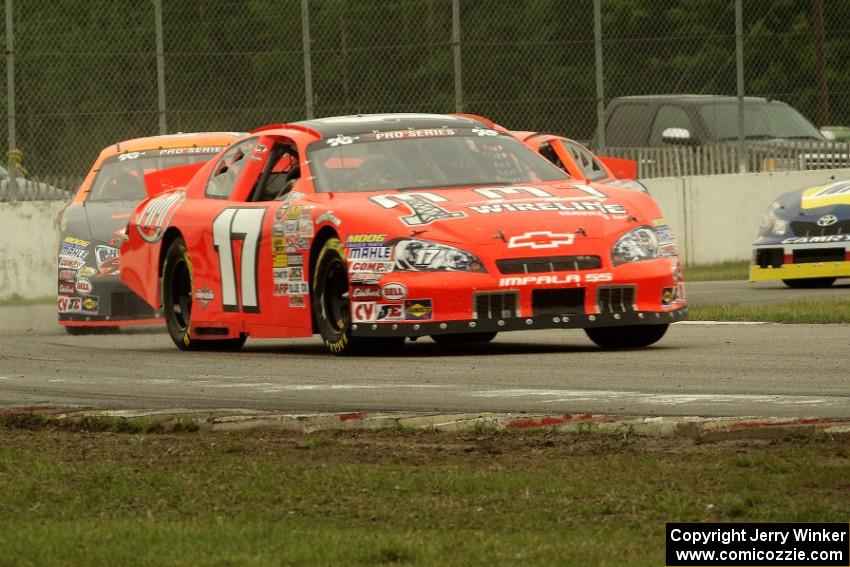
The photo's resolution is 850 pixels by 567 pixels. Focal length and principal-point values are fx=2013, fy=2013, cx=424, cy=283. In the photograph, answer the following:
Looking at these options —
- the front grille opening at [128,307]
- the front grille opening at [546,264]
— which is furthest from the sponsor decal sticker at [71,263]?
the front grille opening at [546,264]

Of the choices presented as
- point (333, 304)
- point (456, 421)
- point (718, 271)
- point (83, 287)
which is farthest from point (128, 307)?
point (718, 271)

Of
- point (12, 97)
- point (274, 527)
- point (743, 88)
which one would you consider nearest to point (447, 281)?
point (274, 527)

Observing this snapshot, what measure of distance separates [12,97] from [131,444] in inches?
510

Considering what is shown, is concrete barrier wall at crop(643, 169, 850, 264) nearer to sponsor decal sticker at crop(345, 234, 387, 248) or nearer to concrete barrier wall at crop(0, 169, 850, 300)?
concrete barrier wall at crop(0, 169, 850, 300)

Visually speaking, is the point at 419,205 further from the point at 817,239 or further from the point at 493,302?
the point at 817,239

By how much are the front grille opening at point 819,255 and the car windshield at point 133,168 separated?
16.0 ft

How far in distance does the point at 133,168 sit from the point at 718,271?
838 cm

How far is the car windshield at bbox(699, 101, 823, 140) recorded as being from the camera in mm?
23000

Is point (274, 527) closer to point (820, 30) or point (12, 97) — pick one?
point (12, 97)

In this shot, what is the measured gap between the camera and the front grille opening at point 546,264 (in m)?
10.3

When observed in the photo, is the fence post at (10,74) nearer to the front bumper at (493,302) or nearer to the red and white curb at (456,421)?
the front bumper at (493,302)

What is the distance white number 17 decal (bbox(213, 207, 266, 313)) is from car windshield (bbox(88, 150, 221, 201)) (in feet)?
13.0

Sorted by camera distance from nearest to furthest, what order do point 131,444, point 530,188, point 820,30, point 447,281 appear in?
point 131,444 < point 447,281 < point 530,188 < point 820,30

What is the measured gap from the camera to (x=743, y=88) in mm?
22344
